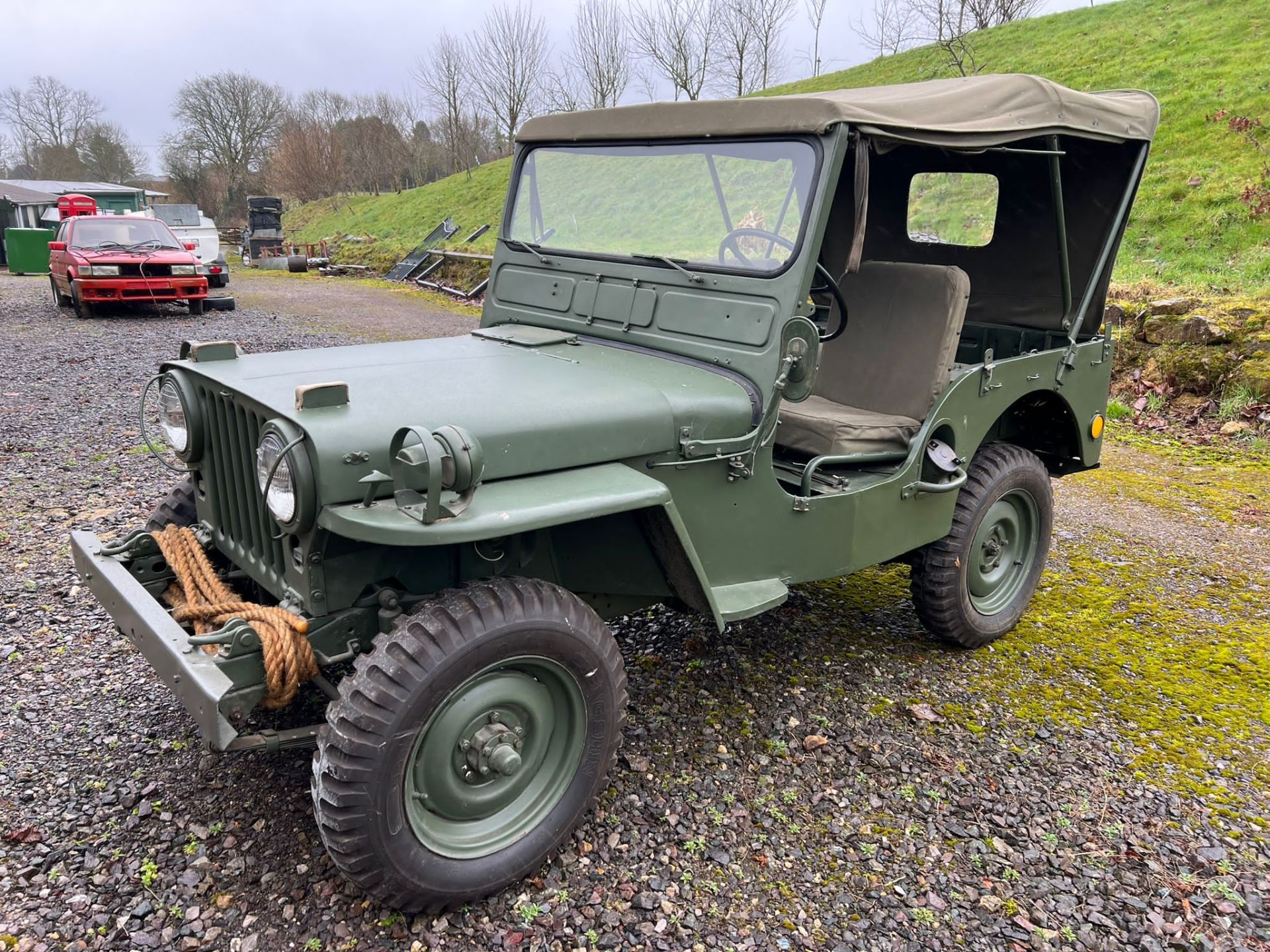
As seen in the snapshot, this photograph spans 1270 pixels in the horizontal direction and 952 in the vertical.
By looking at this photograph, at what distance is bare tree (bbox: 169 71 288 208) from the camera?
4228cm

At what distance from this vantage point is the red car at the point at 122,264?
41.8 ft

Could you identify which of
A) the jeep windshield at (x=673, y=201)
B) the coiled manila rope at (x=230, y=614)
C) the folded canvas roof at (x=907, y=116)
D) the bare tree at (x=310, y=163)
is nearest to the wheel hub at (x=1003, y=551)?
the folded canvas roof at (x=907, y=116)

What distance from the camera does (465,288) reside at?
17.4 meters

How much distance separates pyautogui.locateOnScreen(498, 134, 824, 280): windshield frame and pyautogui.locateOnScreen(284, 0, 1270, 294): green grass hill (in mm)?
7307

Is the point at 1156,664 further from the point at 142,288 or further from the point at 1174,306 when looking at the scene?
the point at 142,288

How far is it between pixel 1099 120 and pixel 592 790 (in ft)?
10.1

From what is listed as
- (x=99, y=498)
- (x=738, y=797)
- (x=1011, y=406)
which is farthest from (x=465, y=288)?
(x=738, y=797)

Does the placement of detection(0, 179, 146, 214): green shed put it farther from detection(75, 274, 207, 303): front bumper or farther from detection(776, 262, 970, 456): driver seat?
detection(776, 262, 970, 456): driver seat

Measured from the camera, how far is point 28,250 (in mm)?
20188

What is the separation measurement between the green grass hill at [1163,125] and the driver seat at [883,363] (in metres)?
6.31

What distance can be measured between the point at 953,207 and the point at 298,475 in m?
3.83

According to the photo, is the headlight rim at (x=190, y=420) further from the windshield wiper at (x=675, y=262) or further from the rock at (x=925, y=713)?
the rock at (x=925, y=713)

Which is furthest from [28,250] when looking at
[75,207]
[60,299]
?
[60,299]

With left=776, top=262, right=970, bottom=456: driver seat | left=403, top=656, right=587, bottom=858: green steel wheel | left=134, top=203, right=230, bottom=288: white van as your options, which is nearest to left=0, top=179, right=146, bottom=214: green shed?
left=134, top=203, right=230, bottom=288: white van
